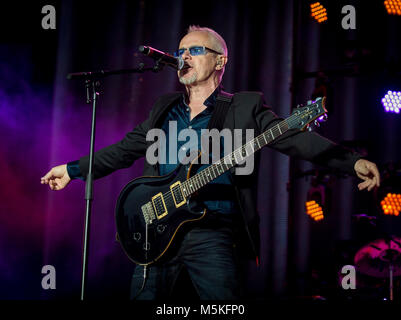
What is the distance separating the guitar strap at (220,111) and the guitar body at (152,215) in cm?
32

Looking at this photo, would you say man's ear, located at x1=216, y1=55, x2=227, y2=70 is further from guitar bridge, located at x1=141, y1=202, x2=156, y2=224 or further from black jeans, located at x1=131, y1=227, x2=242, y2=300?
black jeans, located at x1=131, y1=227, x2=242, y2=300

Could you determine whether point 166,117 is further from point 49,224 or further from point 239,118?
point 49,224

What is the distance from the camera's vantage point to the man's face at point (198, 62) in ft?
9.93

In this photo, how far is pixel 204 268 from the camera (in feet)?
8.05

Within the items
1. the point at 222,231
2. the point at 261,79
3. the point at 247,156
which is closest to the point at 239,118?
the point at 247,156

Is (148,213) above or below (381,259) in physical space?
above

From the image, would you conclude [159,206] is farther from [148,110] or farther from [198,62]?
[148,110]

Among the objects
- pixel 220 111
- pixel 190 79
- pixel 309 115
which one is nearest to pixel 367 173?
pixel 309 115

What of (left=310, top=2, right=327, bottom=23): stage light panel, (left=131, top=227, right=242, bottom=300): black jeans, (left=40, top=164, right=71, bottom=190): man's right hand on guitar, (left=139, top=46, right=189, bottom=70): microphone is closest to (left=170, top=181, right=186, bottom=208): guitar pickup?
(left=131, top=227, right=242, bottom=300): black jeans

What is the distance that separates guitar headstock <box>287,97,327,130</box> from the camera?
2.43 meters

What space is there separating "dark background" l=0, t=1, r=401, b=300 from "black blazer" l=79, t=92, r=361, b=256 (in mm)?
1404

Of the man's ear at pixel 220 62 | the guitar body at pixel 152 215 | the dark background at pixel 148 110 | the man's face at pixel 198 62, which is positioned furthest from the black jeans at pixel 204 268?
the dark background at pixel 148 110

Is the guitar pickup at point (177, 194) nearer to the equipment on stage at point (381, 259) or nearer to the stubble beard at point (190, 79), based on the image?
the stubble beard at point (190, 79)

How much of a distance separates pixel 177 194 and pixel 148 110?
7.11 feet
